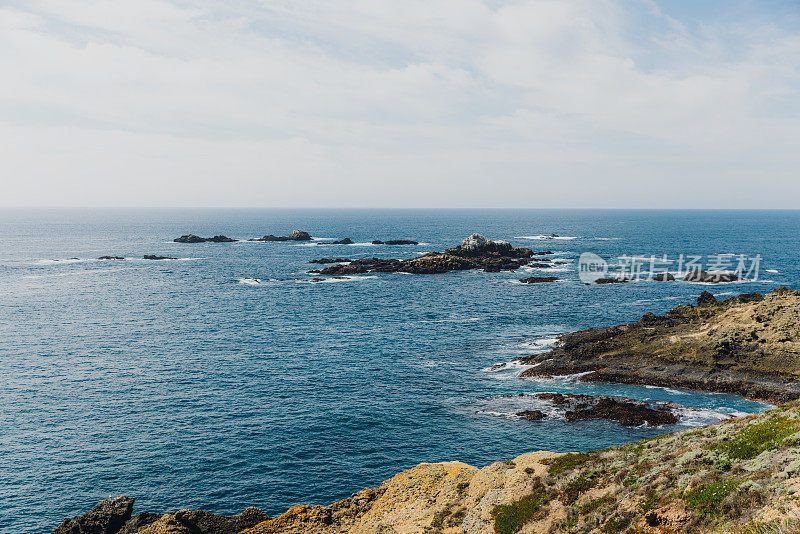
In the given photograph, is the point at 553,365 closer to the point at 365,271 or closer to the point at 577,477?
the point at 577,477

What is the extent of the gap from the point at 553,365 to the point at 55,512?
1927 inches

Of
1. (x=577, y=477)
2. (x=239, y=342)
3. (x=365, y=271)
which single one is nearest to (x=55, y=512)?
(x=577, y=477)

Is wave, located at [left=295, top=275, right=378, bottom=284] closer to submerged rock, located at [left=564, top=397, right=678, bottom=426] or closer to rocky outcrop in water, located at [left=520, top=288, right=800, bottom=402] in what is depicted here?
rocky outcrop in water, located at [left=520, top=288, right=800, bottom=402]

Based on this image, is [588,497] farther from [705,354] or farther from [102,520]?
[705,354]

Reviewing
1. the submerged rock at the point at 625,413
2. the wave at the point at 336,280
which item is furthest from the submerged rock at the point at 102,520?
the wave at the point at 336,280

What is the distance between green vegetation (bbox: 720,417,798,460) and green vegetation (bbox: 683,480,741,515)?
274cm

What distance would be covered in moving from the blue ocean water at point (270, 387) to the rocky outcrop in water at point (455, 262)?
2093cm

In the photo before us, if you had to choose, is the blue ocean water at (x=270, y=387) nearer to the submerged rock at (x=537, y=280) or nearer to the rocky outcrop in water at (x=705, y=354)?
the rocky outcrop in water at (x=705, y=354)

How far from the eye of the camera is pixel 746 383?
49.4 metres

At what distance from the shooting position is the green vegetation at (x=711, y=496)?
712 inches

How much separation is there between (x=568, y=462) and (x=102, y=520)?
86.6 ft

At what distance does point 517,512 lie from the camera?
23.6 m

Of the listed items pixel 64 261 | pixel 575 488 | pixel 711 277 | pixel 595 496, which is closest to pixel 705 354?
pixel 575 488

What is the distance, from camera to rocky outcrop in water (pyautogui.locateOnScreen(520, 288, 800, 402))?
5025 cm
